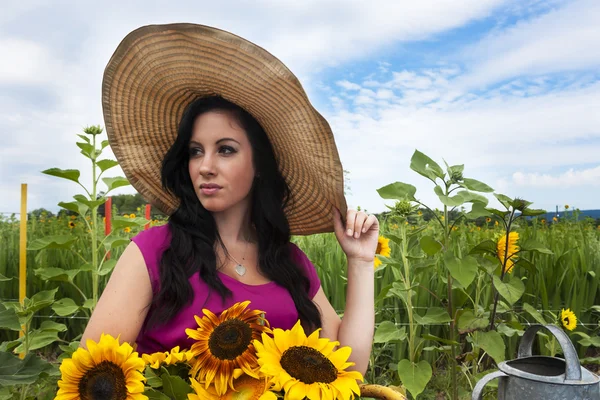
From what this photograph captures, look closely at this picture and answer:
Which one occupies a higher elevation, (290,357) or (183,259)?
(183,259)

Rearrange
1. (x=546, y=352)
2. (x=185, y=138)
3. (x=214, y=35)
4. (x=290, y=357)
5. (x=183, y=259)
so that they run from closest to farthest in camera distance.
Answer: (x=290, y=357) < (x=214, y=35) < (x=183, y=259) < (x=185, y=138) < (x=546, y=352)

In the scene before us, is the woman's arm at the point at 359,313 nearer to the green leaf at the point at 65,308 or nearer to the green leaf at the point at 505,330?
the green leaf at the point at 505,330

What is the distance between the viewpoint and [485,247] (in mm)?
2213

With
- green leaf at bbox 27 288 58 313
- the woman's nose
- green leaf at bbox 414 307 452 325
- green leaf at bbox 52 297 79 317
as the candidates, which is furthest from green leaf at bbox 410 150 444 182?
green leaf at bbox 52 297 79 317

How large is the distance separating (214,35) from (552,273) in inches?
110

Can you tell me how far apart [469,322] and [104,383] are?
5.42 feet

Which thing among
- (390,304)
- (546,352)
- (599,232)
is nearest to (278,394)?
(390,304)

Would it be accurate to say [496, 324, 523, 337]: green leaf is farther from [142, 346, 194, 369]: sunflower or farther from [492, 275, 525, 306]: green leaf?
[142, 346, 194, 369]: sunflower

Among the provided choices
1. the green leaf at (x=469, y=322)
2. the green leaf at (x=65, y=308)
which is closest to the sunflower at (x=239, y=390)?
the green leaf at (x=469, y=322)

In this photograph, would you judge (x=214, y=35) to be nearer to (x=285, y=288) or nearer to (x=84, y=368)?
(x=285, y=288)

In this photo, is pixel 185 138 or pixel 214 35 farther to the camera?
pixel 185 138

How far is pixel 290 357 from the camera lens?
35.8 inches

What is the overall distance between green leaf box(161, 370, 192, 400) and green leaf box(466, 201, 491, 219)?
1447 millimetres

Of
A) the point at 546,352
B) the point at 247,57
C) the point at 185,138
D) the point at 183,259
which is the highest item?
the point at 247,57
